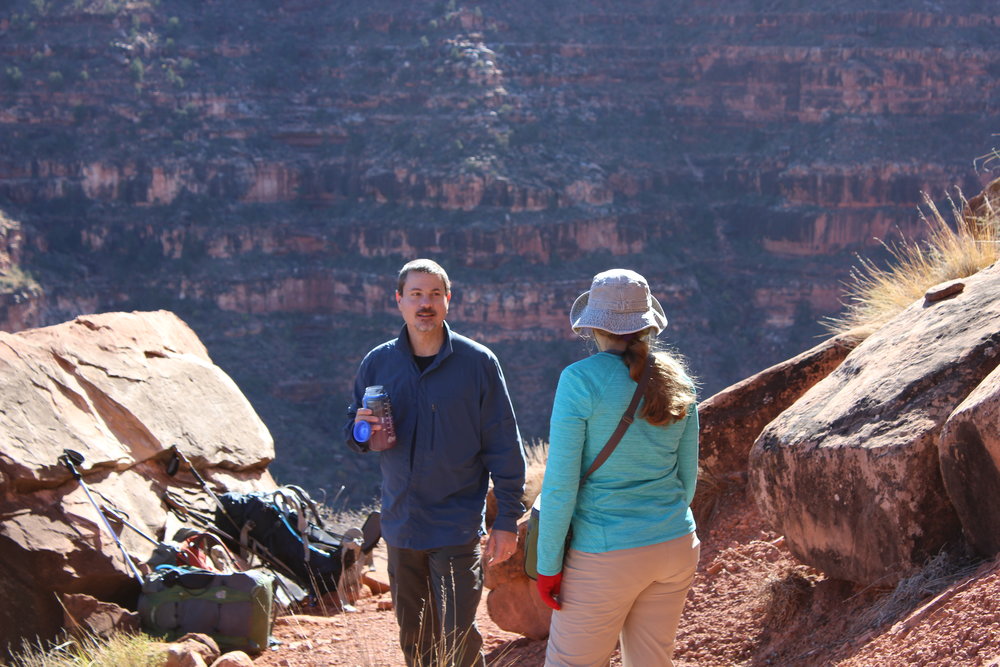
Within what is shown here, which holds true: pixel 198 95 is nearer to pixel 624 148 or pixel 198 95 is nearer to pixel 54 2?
pixel 54 2

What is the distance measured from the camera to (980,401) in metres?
3.76

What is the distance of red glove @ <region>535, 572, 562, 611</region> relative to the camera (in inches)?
131

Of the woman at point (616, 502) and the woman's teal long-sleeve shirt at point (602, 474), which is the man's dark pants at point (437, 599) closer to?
the woman at point (616, 502)

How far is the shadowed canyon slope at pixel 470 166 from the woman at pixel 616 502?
3323 centimetres

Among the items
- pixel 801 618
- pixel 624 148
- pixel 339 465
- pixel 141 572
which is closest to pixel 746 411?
pixel 801 618

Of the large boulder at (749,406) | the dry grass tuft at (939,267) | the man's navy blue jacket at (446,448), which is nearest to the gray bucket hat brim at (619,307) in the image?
the man's navy blue jacket at (446,448)

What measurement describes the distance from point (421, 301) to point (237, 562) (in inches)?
126

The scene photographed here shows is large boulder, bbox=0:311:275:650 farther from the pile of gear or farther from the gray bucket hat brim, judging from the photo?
the gray bucket hat brim

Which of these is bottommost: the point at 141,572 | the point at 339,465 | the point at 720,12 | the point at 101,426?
the point at 339,465

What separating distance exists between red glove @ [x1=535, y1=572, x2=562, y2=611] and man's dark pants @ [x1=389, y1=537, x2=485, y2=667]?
76 centimetres

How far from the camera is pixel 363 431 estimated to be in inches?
158

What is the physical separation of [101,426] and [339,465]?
25.6 meters

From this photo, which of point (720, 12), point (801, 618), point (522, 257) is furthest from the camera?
point (720, 12)

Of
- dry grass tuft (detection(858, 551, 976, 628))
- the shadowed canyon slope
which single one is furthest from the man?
the shadowed canyon slope
